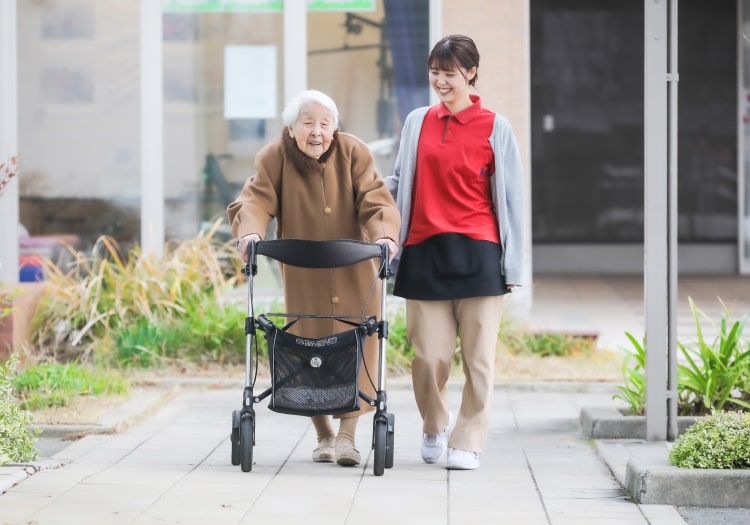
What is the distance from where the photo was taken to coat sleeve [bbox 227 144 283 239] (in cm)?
619

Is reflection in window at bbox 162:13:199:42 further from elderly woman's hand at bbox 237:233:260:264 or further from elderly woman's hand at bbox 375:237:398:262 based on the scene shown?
elderly woman's hand at bbox 375:237:398:262

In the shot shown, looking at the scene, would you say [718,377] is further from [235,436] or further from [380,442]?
[235,436]

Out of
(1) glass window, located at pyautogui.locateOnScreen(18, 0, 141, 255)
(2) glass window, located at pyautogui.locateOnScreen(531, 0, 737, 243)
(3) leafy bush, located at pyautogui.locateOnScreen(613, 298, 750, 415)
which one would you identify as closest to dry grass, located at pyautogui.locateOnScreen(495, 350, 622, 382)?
(3) leafy bush, located at pyautogui.locateOnScreen(613, 298, 750, 415)

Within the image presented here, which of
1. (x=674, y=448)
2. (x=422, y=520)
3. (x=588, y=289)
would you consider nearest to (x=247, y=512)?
(x=422, y=520)

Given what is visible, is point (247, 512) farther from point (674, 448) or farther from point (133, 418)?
point (133, 418)

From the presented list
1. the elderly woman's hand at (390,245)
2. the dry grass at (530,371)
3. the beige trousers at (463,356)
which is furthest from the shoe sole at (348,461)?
the dry grass at (530,371)

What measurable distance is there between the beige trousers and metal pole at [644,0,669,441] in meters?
0.83

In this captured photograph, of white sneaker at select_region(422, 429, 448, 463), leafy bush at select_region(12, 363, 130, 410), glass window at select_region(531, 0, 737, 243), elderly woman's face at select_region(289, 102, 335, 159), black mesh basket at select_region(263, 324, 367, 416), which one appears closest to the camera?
black mesh basket at select_region(263, 324, 367, 416)

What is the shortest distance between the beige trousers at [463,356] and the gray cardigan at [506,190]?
20 centimetres

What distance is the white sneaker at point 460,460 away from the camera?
6195 millimetres

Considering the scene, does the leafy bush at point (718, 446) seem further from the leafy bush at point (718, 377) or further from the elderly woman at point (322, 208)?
the elderly woman at point (322, 208)

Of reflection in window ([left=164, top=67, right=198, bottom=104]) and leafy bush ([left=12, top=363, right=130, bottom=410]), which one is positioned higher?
reflection in window ([left=164, top=67, right=198, bottom=104])

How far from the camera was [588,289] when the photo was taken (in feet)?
48.1

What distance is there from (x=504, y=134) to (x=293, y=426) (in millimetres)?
2191
